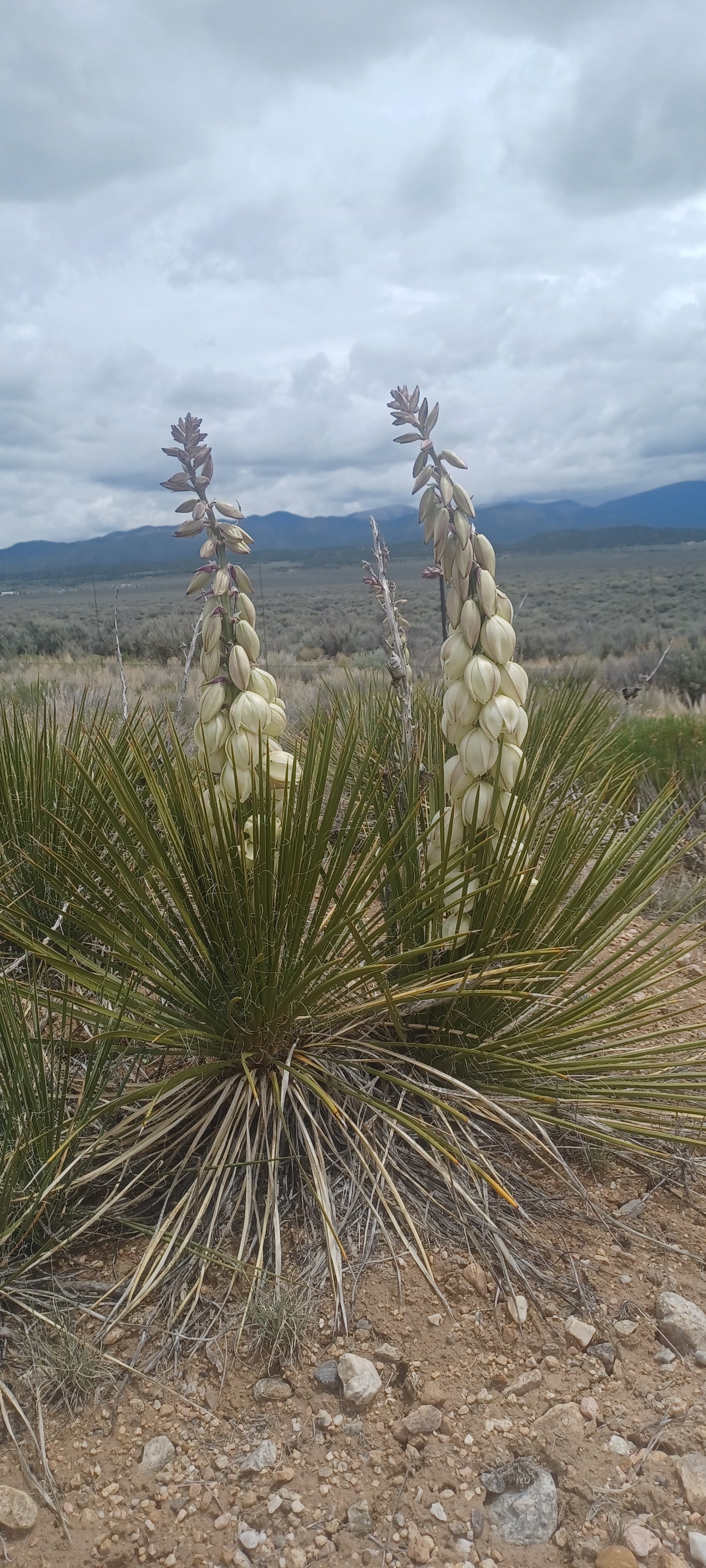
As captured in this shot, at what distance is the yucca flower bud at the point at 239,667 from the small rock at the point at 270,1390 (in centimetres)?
137

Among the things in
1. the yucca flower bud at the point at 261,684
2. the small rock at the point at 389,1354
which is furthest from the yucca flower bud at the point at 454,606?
the small rock at the point at 389,1354

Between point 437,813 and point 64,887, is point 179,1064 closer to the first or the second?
point 64,887

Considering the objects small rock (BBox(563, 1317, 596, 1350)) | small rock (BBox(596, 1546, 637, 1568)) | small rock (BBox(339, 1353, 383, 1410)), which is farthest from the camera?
small rock (BBox(563, 1317, 596, 1350))

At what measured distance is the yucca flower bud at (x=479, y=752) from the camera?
6.82ft

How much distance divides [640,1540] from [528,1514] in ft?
0.56

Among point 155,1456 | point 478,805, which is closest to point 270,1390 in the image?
point 155,1456

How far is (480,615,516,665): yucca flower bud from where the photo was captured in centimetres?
201

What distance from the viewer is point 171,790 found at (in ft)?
7.03

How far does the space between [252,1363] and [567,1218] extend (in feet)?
2.39

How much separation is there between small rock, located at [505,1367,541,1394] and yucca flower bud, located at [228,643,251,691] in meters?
1.46

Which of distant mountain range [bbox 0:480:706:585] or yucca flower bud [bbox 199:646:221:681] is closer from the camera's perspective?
yucca flower bud [bbox 199:646:221:681]

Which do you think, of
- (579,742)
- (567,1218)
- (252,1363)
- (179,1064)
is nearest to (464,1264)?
(567,1218)

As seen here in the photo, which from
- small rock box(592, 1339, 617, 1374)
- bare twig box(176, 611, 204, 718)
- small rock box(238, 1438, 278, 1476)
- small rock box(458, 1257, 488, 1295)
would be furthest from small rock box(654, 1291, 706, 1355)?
bare twig box(176, 611, 204, 718)

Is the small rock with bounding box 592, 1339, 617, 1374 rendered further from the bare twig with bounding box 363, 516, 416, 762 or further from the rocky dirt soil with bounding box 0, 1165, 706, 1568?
the bare twig with bounding box 363, 516, 416, 762
